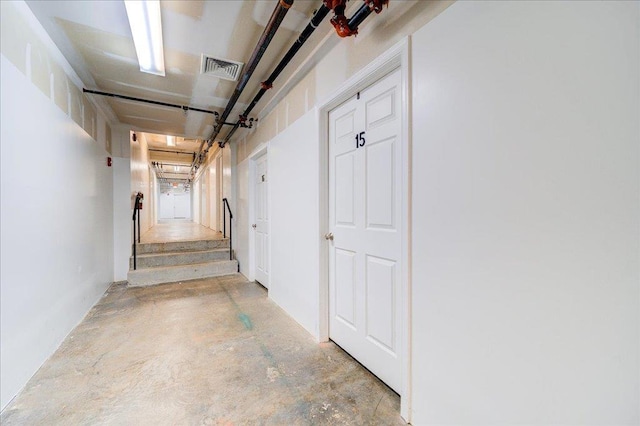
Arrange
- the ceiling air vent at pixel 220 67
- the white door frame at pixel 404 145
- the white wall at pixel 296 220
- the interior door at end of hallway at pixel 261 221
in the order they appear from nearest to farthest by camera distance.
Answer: the white door frame at pixel 404 145, the white wall at pixel 296 220, the ceiling air vent at pixel 220 67, the interior door at end of hallway at pixel 261 221

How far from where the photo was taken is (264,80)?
294 cm

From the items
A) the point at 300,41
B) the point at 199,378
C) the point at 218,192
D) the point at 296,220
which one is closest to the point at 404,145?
the point at 300,41

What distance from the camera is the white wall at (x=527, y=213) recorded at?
0.78 m

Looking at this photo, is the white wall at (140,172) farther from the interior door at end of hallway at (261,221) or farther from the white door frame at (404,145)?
the white door frame at (404,145)

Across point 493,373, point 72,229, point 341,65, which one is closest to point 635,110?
point 493,373

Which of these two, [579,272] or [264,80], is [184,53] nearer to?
[264,80]

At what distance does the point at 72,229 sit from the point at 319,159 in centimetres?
264

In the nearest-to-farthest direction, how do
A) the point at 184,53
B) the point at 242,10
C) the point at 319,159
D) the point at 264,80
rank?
the point at 242,10 < the point at 319,159 < the point at 184,53 < the point at 264,80

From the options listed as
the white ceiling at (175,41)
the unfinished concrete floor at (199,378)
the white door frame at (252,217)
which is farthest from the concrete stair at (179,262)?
the white ceiling at (175,41)

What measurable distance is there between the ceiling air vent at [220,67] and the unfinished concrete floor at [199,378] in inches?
107

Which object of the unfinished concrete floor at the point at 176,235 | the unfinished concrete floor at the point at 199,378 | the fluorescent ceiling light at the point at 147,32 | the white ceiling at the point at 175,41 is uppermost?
the white ceiling at the point at 175,41

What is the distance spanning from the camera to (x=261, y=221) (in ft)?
13.5

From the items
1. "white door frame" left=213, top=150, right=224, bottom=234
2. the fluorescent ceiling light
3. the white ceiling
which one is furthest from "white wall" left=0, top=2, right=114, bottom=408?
"white door frame" left=213, top=150, right=224, bottom=234

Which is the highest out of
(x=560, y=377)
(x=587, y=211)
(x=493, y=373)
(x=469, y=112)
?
(x=469, y=112)
